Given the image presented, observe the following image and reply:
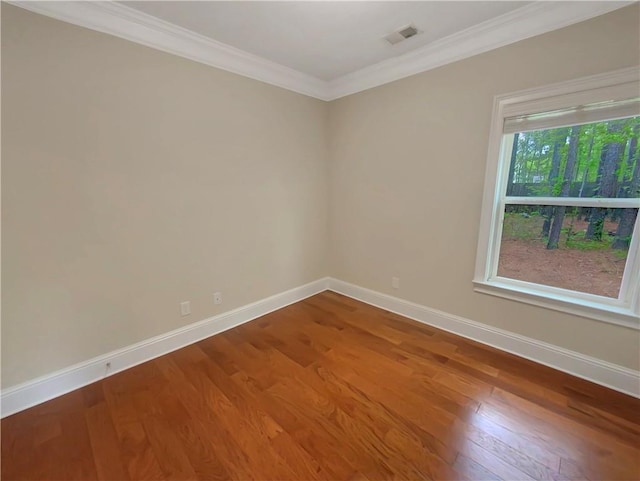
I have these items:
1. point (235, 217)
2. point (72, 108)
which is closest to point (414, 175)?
point (235, 217)

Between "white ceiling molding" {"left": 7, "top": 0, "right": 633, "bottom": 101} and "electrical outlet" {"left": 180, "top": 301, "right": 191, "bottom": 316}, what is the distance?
6.58 feet

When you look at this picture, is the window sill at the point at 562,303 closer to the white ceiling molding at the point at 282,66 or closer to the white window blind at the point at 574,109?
the white window blind at the point at 574,109

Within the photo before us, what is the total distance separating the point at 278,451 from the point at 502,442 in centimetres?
121

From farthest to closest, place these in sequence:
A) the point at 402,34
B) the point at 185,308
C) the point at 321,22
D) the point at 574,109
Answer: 1. the point at 185,308
2. the point at 402,34
3. the point at 321,22
4. the point at 574,109

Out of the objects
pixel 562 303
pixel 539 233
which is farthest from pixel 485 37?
pixel 562 303

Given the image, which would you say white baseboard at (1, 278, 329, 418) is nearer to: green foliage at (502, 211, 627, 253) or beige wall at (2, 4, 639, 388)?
beige wall at (2, 4, 639, 388)

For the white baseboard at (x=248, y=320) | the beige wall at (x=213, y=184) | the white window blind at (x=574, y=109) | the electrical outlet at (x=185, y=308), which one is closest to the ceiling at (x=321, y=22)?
the beige wall at (x=213, y=184)

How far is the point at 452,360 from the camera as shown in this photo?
2154mm

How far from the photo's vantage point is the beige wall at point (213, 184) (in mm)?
1621

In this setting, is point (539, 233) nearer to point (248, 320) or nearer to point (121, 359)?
point (248, 320)

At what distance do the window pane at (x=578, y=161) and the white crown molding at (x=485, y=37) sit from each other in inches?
26.3

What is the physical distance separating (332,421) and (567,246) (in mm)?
2104

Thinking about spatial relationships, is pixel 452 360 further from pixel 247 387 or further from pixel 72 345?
pixel 72 345

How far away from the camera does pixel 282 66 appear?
8.64 ft
